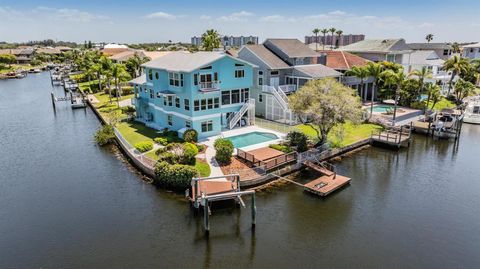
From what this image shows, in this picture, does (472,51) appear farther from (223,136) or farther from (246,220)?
(246,220)

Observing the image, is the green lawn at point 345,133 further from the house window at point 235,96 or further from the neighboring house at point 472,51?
the neighboring house at point 472,51

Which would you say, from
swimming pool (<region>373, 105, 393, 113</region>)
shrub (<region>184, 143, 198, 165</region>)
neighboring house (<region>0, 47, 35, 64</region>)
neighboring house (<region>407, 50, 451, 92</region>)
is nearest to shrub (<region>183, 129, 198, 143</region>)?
shrub (<region>184, 143, 198, 165</region>)

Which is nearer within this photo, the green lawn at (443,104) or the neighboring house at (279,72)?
the neighboring house at (279,72)

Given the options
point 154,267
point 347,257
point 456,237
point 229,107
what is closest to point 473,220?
point 456,237

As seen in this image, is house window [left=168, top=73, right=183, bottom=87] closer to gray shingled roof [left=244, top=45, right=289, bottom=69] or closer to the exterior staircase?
the exterior staircase

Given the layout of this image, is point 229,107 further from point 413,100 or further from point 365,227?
point 413,100

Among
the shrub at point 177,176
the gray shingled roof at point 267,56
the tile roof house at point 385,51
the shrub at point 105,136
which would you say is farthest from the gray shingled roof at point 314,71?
the shrub at point 105,136
